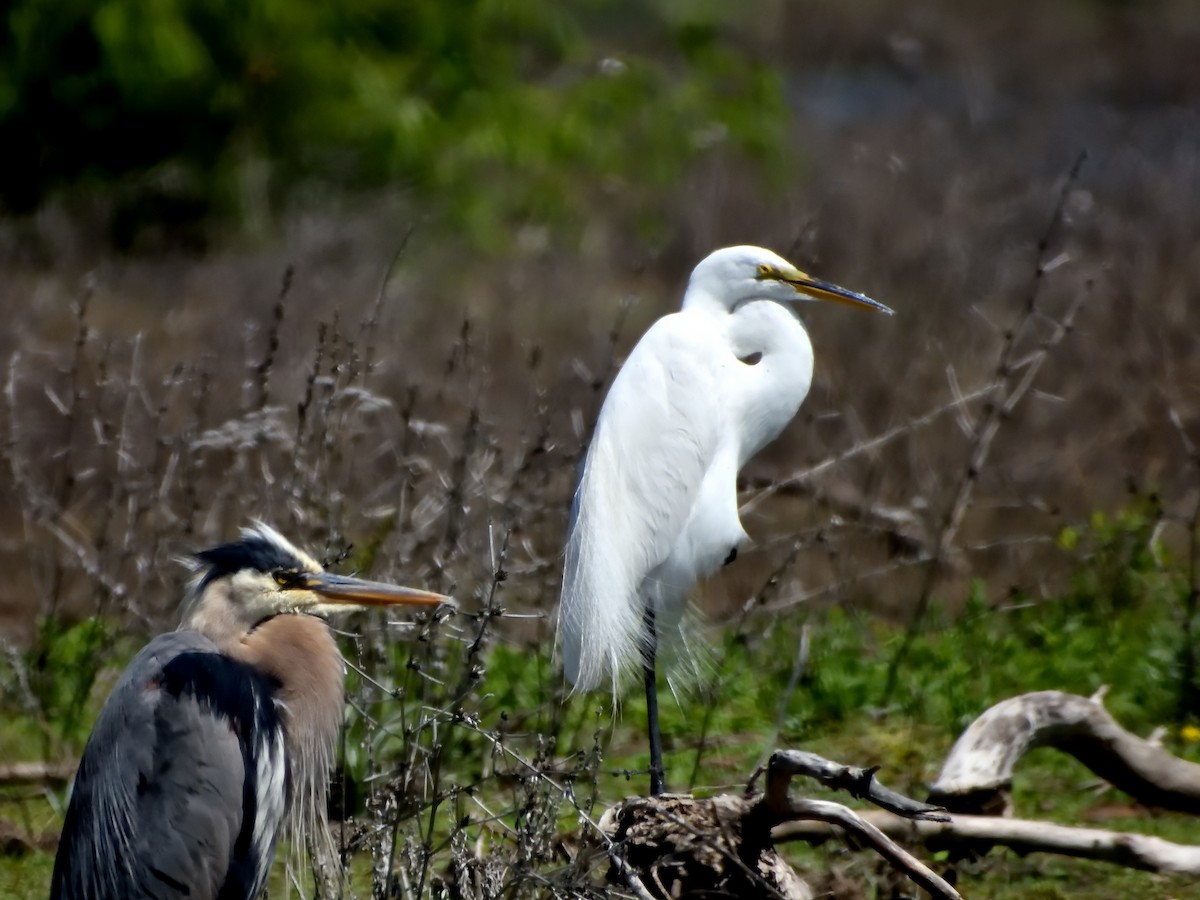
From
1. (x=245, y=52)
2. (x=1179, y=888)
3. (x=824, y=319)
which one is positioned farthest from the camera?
(x=245, y=52)

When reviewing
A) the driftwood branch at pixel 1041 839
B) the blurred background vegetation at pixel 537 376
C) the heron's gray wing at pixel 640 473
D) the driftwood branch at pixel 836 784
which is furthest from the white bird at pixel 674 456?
the driftwood branch at pixel 836 784

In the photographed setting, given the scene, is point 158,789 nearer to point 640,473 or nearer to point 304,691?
point 304,691

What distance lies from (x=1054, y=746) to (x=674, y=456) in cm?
143

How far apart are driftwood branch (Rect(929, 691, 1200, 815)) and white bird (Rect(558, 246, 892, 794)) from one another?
0.90m

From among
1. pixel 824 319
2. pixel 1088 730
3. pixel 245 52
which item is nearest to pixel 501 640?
pixel 1088 730

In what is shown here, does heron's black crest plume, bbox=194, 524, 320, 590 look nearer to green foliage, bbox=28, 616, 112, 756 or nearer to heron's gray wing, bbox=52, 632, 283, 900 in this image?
heron's gray wing, bbox=52, 632, 283, 900

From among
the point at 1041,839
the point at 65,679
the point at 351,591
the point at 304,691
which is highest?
the point at 351,591

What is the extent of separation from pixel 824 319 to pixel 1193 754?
557 centimetres

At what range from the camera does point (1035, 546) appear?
28.4 feet

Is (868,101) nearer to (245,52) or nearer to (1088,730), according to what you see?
(245,52)

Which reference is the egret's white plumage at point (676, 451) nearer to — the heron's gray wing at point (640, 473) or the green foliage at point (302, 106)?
the heron's gray wing at point (640, 473)

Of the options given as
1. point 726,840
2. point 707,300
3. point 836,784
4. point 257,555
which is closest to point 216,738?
point 257,555

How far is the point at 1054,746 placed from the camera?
16.2ft

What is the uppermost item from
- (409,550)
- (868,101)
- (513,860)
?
(513,860)
